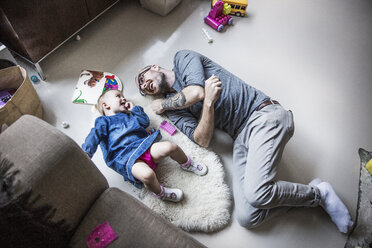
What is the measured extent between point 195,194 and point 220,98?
630 millimetres

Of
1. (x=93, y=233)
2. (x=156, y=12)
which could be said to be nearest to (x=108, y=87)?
(x=156, y=12)

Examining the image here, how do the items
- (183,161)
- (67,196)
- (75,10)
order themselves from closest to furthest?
(67,196) < (183,161) < (75,10)

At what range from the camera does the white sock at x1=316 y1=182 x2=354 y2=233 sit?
142 centimetres

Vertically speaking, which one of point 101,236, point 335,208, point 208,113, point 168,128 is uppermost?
point 208,113

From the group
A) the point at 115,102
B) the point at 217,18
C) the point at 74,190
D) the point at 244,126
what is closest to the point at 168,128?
the point at 115,102

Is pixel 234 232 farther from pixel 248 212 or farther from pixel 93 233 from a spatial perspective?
pixel 93 233

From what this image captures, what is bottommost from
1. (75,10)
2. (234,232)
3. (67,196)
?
(234,232)

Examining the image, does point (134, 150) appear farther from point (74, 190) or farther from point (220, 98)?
point (220, 98)

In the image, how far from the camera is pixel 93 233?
1044mm

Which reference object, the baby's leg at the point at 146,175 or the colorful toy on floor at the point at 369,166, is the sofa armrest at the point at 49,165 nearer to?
the baby's leg at the point at 146,175

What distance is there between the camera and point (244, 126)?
60.8 inches

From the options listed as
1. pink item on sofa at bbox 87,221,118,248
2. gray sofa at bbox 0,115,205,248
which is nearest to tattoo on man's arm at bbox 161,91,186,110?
gray sofa at bbox 0,115,205,248

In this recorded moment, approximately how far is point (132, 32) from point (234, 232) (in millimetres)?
1876

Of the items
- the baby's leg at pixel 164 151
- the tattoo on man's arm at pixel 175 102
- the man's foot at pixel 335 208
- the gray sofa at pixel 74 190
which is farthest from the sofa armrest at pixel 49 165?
the man's foot at pixel 335 208
